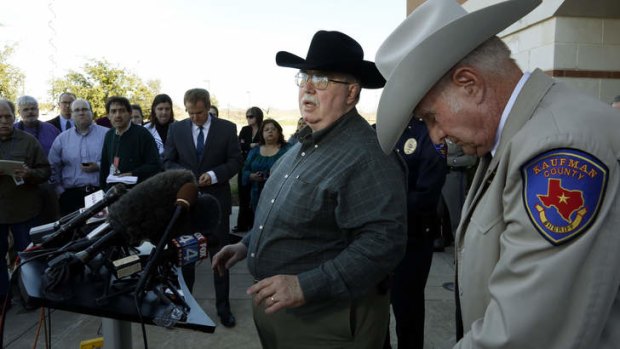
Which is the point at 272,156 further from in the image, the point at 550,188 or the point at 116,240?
the point at 550,188

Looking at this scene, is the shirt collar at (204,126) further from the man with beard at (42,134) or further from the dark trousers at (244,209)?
the dark trousers at (244,209)

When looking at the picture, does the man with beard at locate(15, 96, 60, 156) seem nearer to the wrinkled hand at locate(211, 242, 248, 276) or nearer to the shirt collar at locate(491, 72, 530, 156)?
the wrinkled hand at locate(211, 242, 248, 276)

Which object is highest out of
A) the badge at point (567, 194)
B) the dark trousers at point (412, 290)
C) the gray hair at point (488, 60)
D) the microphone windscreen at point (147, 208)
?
the gray hair at point (488, 60)

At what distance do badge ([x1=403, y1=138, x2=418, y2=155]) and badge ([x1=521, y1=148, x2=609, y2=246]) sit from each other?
88.1 inches

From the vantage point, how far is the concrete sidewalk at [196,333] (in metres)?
3.65

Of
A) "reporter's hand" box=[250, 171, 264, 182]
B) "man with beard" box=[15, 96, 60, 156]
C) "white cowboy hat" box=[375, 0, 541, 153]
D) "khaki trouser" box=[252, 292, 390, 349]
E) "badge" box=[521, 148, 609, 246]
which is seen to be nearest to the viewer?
"badge" box=[521, 148, 609, 246]

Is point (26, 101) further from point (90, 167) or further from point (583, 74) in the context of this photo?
point (583, 74)

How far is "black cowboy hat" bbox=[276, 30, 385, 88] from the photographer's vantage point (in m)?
2.01

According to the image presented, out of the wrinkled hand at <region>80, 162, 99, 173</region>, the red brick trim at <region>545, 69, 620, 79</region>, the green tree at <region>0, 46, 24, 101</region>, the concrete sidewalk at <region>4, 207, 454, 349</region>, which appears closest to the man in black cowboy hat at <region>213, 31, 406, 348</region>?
the concrete sidewalk at <region>4, 207, 454, 349</region>

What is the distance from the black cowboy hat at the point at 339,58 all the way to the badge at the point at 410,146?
99 centimetres

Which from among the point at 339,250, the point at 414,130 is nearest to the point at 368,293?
the point at 339,250

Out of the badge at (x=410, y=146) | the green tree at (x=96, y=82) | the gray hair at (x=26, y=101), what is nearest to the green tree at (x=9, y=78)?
the green tree at (x=96, y=82)

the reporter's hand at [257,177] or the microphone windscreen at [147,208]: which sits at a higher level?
the microphone windscreen at [147,208]

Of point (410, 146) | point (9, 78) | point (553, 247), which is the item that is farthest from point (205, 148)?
point (9, 78)
